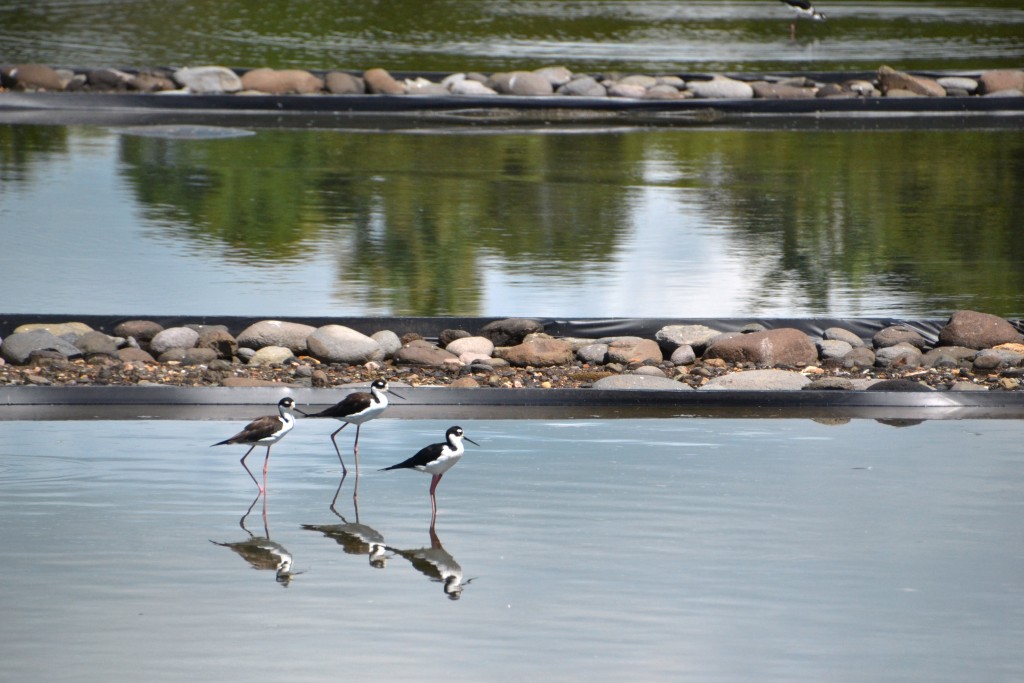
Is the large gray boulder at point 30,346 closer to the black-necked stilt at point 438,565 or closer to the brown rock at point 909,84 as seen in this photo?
the black-necked stilt at point 438,565

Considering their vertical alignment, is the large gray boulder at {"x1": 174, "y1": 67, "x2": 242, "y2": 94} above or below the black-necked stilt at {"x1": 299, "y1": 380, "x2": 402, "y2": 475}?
above

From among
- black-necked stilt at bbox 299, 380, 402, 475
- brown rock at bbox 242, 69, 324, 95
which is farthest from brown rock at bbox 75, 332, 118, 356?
brown rock at bbox 242, 69, 324, 95

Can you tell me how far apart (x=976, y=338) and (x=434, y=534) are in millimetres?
3873

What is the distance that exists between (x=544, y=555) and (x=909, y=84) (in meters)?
15.4

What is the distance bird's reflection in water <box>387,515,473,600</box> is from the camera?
4836 mm

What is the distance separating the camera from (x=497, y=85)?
19.6 m

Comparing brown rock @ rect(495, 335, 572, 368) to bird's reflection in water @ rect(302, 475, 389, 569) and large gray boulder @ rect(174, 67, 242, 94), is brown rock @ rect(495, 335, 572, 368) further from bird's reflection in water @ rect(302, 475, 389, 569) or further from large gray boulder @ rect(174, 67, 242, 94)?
large gray boulder @ rect(174, 67, 242, 94)

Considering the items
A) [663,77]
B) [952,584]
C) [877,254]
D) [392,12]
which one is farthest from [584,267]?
[392,12]

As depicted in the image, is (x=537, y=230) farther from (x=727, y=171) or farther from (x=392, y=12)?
(x=392, y=12)

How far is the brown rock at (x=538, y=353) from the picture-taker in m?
7.98

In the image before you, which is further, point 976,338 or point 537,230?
point 537,230

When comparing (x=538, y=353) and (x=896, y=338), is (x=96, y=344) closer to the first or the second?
(x=538, y=353)

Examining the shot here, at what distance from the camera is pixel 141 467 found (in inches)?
239

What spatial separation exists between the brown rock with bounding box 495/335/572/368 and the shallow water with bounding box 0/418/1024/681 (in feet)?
3.69
